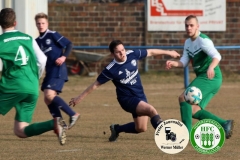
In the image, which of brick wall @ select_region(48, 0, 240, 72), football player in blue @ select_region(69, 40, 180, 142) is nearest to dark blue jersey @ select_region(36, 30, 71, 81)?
football player in blue @ select_region(69, 40, 180, 142)

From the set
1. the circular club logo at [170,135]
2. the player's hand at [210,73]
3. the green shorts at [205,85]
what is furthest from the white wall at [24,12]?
the circular club logo at [170,135]

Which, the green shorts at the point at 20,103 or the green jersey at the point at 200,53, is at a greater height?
the green jersey at the point at 200,53

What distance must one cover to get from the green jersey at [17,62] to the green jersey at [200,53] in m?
2.37

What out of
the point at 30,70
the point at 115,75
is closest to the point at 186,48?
the point at 115,75

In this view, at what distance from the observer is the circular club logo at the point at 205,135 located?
25.3 ft

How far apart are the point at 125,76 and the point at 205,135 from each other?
1.52 m

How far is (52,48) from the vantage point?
10562mm

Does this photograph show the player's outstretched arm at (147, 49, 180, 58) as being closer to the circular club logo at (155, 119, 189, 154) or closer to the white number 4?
the circular club logo at (155, 119, 189, 154)

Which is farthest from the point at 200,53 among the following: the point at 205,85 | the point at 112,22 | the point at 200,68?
the point at 112,22

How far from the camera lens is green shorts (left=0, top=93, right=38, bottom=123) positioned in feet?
24.6

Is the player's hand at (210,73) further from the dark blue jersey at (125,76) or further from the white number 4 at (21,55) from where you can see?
the white number 4 at (21,55)

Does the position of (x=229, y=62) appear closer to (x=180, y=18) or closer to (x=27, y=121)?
(x=180, y=18)

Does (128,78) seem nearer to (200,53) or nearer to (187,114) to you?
(187,114)

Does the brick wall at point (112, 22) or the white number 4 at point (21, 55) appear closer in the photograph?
the white number 4 at point (21, 55)
